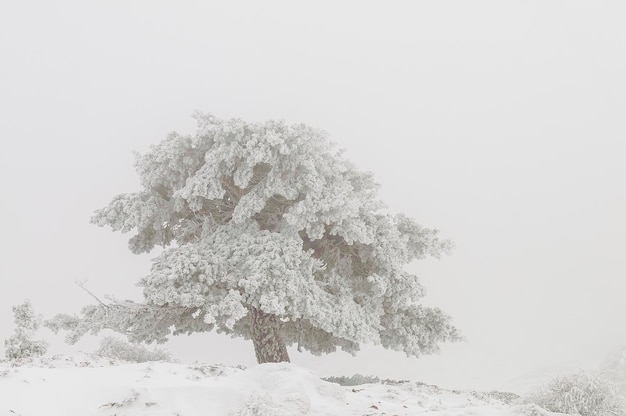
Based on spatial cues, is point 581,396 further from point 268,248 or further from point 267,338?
point 267,338

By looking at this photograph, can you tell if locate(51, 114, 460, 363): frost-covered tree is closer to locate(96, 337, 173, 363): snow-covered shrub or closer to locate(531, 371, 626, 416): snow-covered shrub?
locate(96, 337, 173, 363): snow-covered shrub

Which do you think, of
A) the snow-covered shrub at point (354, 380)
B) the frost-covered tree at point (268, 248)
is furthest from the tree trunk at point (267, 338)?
the snow-covered shrub at point (354, 380)

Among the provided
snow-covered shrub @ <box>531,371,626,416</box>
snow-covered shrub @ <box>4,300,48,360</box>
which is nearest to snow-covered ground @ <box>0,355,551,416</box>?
snow-covered shrub @ <box>4,300,48,360</box>

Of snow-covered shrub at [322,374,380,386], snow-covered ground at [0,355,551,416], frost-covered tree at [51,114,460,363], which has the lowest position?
snow-covered ground at [0,355,551,416]

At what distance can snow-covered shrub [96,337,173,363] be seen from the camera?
1678 centimetres

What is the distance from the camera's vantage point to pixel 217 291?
16.0 meters

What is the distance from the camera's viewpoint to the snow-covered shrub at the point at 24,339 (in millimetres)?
12258

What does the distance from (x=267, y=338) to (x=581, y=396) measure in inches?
351

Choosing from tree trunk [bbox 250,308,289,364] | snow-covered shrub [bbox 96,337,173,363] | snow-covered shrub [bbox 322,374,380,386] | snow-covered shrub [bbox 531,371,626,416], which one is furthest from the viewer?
tree trunk [bbox 250,308,289,364]

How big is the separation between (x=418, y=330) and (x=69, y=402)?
12070 millimetres

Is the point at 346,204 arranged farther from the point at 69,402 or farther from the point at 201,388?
the point at 69,402

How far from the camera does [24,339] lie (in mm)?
12406

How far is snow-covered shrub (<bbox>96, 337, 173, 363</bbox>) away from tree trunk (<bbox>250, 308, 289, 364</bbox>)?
2639 mm

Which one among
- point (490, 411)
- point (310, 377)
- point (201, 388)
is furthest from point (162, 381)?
point (490, 411)
